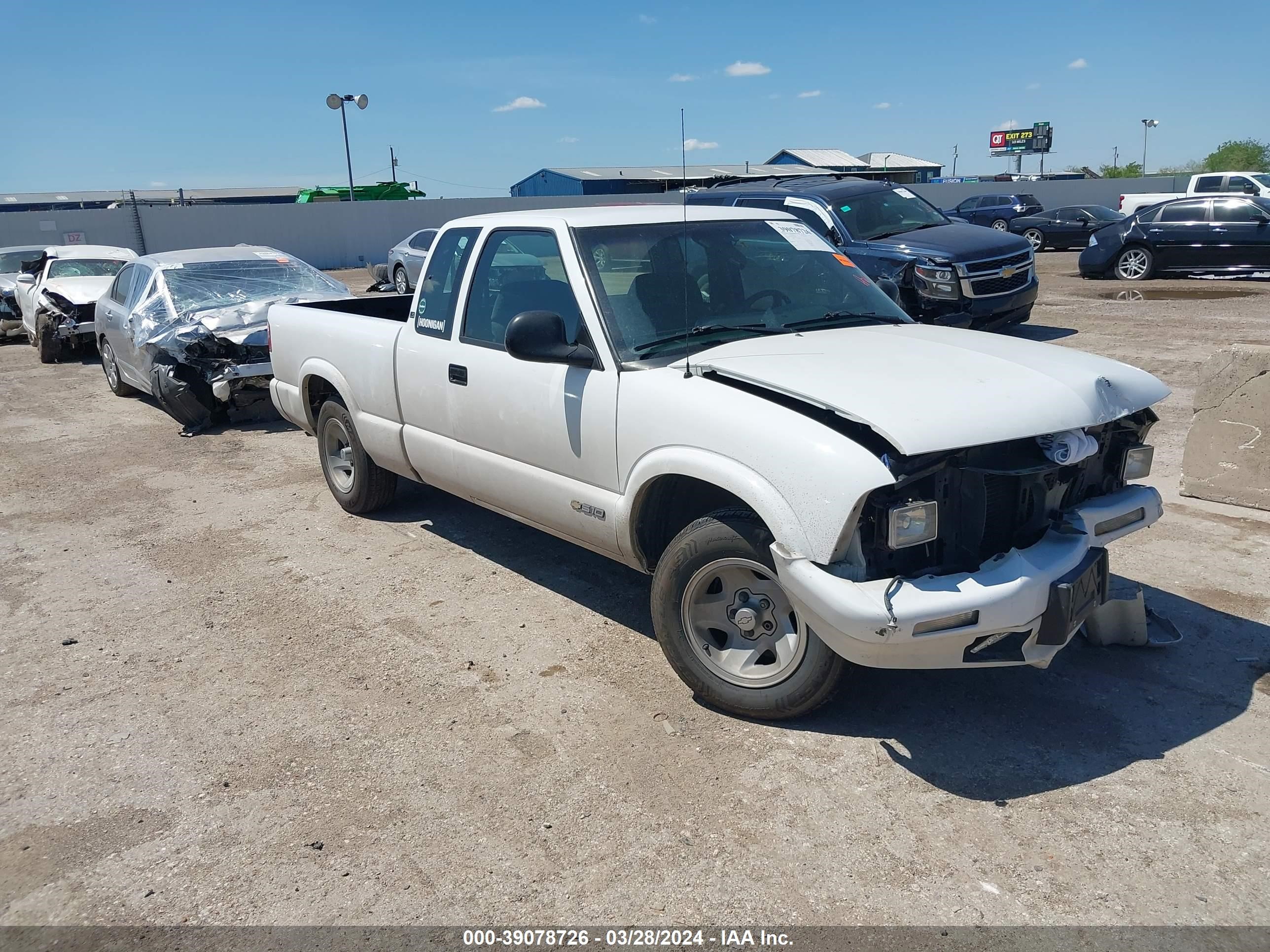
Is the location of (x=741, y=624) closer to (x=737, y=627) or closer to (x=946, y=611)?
(x=737, y=627)

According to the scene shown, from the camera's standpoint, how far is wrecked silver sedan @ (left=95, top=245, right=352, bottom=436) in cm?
952

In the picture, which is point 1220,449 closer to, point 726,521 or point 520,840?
point 726,521

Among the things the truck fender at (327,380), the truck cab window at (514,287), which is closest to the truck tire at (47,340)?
the truck fender at (327,380)

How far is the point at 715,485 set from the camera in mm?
3848

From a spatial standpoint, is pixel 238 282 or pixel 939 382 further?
pixel 238 282

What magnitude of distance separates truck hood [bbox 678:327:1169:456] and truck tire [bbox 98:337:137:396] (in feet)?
33.0

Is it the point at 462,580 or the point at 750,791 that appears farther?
the point at 462,580

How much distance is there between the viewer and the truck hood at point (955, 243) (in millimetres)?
10961

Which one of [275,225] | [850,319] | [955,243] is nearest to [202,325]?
[850,319]

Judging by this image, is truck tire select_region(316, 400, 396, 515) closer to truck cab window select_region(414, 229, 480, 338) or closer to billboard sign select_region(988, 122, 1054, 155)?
truck cab window select_region(414, 229, 480, 338)

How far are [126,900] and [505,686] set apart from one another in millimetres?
1646

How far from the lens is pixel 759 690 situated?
3775mm

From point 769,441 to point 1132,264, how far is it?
1746cm

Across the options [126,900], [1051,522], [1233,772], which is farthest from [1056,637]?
[126,900]
